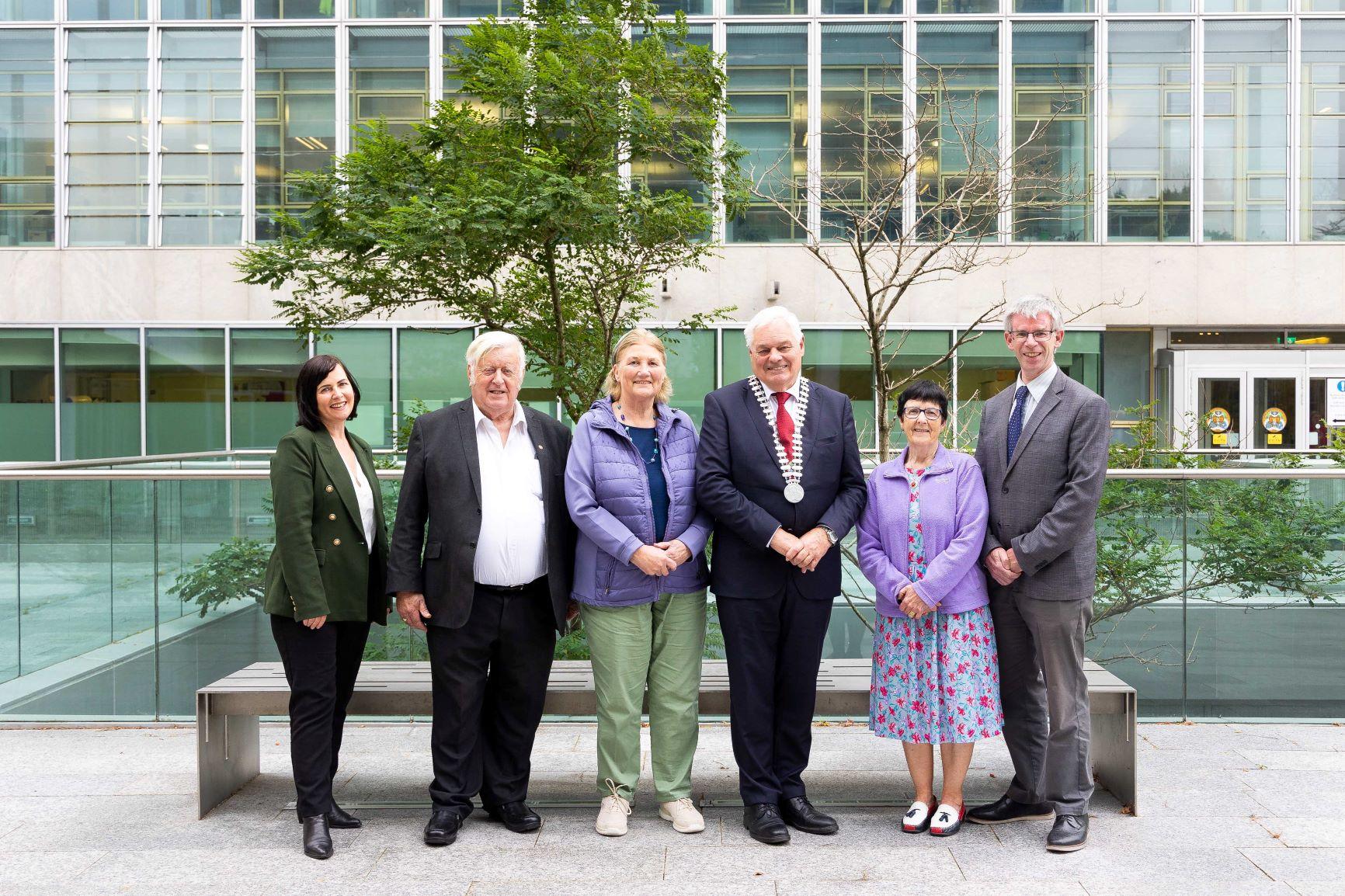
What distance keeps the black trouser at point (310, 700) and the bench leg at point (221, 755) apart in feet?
1.83

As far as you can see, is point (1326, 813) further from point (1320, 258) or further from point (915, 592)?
point (1320, 258)

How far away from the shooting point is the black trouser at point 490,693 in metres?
4.28

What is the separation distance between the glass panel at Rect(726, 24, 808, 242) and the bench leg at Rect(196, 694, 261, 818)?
12.7 metres

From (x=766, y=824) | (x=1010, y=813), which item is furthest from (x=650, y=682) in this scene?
(x=1010, y=813)

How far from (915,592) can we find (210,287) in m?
16.0

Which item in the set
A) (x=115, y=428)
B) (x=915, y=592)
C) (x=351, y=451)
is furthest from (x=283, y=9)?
(x=915, y=592)

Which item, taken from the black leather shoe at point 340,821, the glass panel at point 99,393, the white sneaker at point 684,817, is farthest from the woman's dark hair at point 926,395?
the glass panel at point 99,393

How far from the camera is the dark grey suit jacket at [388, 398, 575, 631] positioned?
4211 millimetres

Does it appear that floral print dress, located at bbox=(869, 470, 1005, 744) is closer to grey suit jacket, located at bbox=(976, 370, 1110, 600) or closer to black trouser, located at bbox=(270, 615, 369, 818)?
grey suit jacket, located at bbox=(976, 370, 1110, 600)

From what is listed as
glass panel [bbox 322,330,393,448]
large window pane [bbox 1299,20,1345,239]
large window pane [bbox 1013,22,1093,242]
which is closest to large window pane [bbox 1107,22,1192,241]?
large window pane [bbox 1013,22,1093,242]

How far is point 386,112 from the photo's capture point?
17.2 meters

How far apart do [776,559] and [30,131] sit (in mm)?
18328

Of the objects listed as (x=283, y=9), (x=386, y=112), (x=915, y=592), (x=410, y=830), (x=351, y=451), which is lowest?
(x=410, y=830)

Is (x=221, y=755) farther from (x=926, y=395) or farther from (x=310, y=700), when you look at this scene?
(x=926, y=395)
